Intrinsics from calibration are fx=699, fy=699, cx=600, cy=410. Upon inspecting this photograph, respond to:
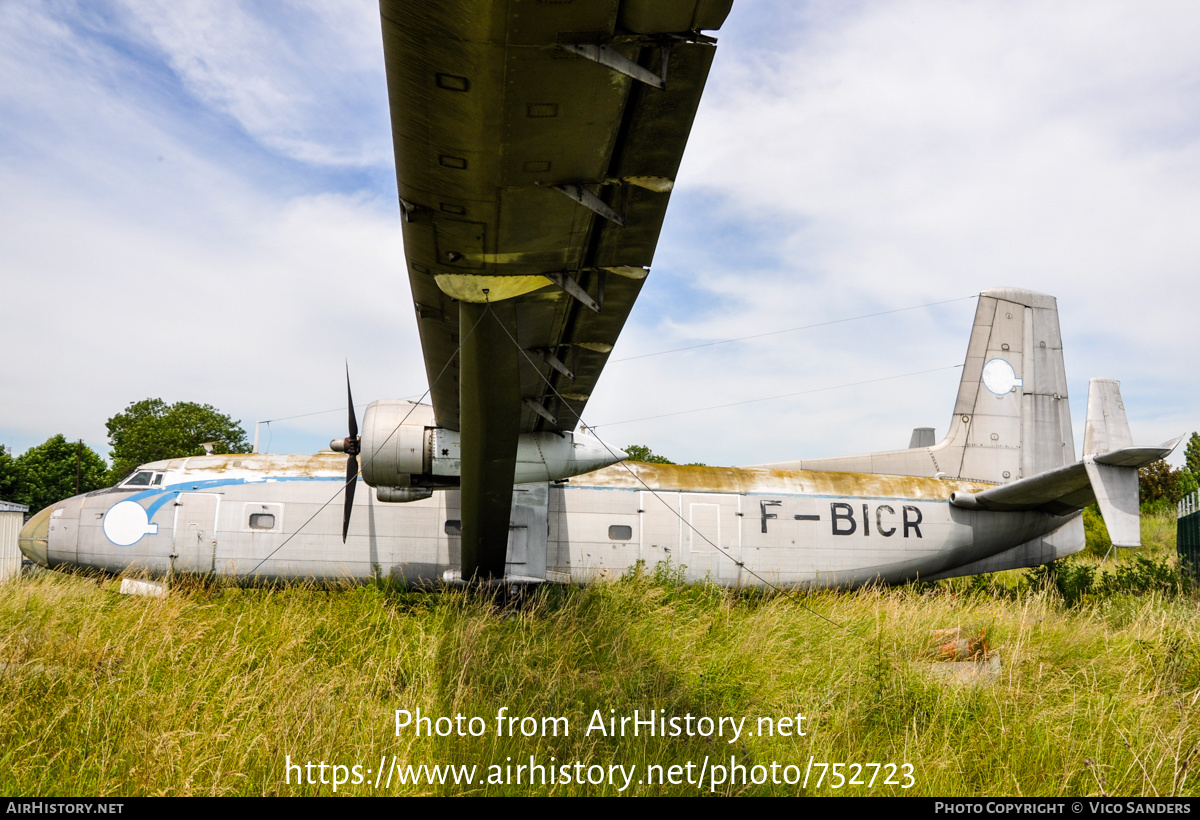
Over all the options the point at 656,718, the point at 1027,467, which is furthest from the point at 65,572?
the point at 1027,467

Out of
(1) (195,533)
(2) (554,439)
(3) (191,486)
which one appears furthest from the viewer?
(3) (191,486)

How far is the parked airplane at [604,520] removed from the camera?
1092cm

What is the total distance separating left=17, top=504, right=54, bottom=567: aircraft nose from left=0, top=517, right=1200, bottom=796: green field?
126 centimetres

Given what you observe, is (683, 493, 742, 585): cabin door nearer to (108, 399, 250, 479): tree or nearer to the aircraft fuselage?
the aircraft fuselage

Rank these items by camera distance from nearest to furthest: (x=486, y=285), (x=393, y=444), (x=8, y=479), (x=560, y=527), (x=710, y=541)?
(x=486, y=285) → (x=393, y=444) → (x=560, y=527) → (x=710, y=541) → (x=8, y=479)

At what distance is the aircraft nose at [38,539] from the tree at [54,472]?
4237 cm

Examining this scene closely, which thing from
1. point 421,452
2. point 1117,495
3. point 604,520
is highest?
point 421,452

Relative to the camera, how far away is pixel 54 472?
164 feet

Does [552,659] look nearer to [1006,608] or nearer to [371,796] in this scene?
[371,796]

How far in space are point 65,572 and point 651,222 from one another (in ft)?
42.4

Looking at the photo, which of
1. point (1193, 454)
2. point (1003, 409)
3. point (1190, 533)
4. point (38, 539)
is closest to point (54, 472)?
point (38, 539)

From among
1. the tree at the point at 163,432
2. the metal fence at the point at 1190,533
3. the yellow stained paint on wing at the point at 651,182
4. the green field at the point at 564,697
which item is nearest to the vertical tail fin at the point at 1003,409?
the metal fence at the point at 1190,533

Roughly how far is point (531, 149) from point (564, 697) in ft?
18.6

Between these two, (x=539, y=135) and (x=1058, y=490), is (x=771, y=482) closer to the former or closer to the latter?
(x=1058, y=490)
